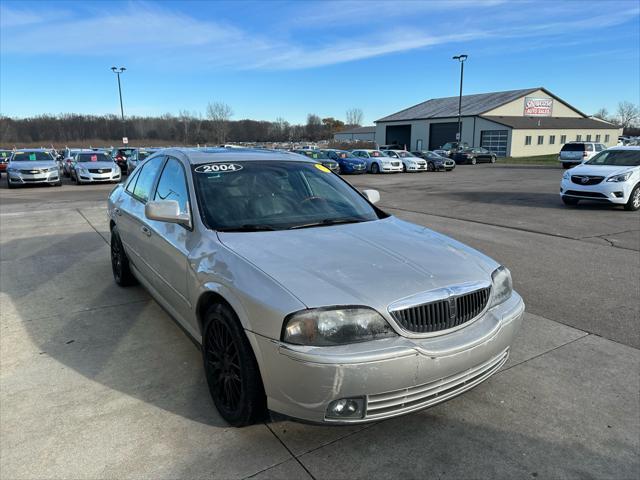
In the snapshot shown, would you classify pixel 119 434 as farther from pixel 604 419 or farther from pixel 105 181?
pixel 105 181

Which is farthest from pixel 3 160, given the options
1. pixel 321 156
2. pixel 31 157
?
pixel 321 156

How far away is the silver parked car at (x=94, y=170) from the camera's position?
20.4 m

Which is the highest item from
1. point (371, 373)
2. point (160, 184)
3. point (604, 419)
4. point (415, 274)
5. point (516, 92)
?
point (516, 92)

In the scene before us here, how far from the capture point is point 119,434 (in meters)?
2.71

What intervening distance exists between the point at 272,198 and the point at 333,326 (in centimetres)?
157

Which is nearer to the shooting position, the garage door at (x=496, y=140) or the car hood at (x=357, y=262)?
the car hood at (x=357, y=262)

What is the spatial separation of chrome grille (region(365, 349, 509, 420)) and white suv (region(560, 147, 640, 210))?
35.9 feet

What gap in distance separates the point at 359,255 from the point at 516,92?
6726 centimetres

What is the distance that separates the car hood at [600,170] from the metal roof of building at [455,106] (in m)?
46.4

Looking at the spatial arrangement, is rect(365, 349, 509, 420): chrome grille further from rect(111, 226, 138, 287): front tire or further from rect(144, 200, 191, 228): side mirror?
rect(111, 226, 138, 287): front tire

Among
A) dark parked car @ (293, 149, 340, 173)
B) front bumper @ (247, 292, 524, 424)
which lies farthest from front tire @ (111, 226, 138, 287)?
dark parked car @ (293, 149, 340, 173)

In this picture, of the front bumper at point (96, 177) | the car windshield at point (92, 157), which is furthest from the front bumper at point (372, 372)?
the car windshield at point (92, 157)

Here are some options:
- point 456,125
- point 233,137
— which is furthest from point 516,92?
point 233,137

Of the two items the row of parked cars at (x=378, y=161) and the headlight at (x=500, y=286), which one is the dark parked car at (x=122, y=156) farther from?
the headlight at (x=500, y=286)
